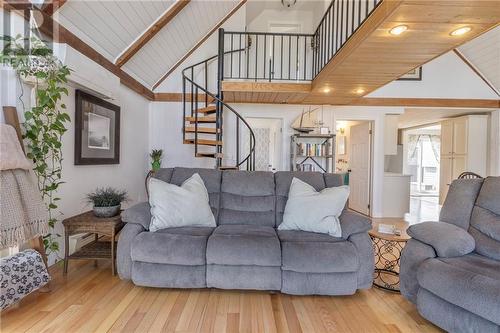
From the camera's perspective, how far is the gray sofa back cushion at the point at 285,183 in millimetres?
2764

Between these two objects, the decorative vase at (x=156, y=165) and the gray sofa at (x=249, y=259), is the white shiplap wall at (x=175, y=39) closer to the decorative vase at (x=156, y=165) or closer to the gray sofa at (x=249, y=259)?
the decorative vase at (x=156, y=165)

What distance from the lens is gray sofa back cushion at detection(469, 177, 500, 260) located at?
1967mm

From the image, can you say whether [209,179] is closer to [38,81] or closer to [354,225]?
[354,225]

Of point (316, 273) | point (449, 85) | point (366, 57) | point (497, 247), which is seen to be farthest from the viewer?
point (449, 85)

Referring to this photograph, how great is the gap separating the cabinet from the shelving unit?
2979 mm

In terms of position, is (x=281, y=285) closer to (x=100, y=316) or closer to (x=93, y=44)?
(x=100, y=316)

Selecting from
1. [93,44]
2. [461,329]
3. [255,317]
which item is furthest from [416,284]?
[93,44]

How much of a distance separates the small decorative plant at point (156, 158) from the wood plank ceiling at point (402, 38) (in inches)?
128

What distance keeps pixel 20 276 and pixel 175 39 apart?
4.13m

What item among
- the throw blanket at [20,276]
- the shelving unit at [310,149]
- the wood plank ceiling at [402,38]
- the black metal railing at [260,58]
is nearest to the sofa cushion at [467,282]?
the wood plank ceiling at [402,38]

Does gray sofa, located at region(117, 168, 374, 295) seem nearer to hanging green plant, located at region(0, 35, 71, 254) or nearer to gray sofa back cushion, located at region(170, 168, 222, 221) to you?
gray sofa back cushion, located at region(170, 168, 222, 221)

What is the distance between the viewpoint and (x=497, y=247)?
1.93 m

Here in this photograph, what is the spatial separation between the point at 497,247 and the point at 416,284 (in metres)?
0.60

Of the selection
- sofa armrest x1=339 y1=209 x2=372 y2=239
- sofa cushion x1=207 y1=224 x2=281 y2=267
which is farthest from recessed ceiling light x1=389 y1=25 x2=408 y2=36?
sofa cushion x1=207 y1=224 x2=281 y2=267
